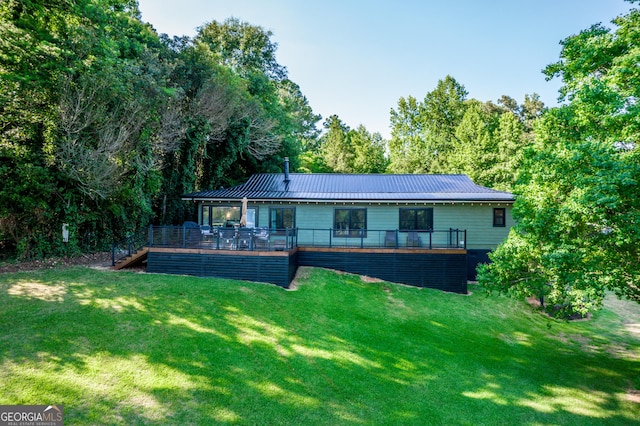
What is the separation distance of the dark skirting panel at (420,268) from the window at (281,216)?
408cm

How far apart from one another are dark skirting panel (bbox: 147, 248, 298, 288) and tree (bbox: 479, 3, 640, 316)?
21.8ft

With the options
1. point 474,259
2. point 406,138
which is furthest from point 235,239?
point 406,138

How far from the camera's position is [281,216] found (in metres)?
16.1

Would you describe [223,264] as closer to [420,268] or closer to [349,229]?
[349,229]

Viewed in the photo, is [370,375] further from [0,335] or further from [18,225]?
[18,225]

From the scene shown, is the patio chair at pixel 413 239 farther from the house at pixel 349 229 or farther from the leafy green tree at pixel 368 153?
the leafy green tree at pixel 368 153

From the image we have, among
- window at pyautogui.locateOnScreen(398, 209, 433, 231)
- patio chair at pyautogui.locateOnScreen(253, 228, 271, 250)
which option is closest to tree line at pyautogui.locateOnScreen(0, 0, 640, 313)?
window at pyautogui.locateOnScreen(398, 209, 433, 231)

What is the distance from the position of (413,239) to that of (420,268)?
57.4 inches

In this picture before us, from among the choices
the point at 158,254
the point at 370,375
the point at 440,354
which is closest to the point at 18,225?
the point at 158,254

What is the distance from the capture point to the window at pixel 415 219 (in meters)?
15.7

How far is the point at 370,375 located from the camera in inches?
275

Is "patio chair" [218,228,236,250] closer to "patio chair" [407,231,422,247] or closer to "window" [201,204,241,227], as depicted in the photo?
"window" [201,204,241,227]

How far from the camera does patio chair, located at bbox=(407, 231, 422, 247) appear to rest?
47.1ft

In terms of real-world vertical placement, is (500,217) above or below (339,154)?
below
